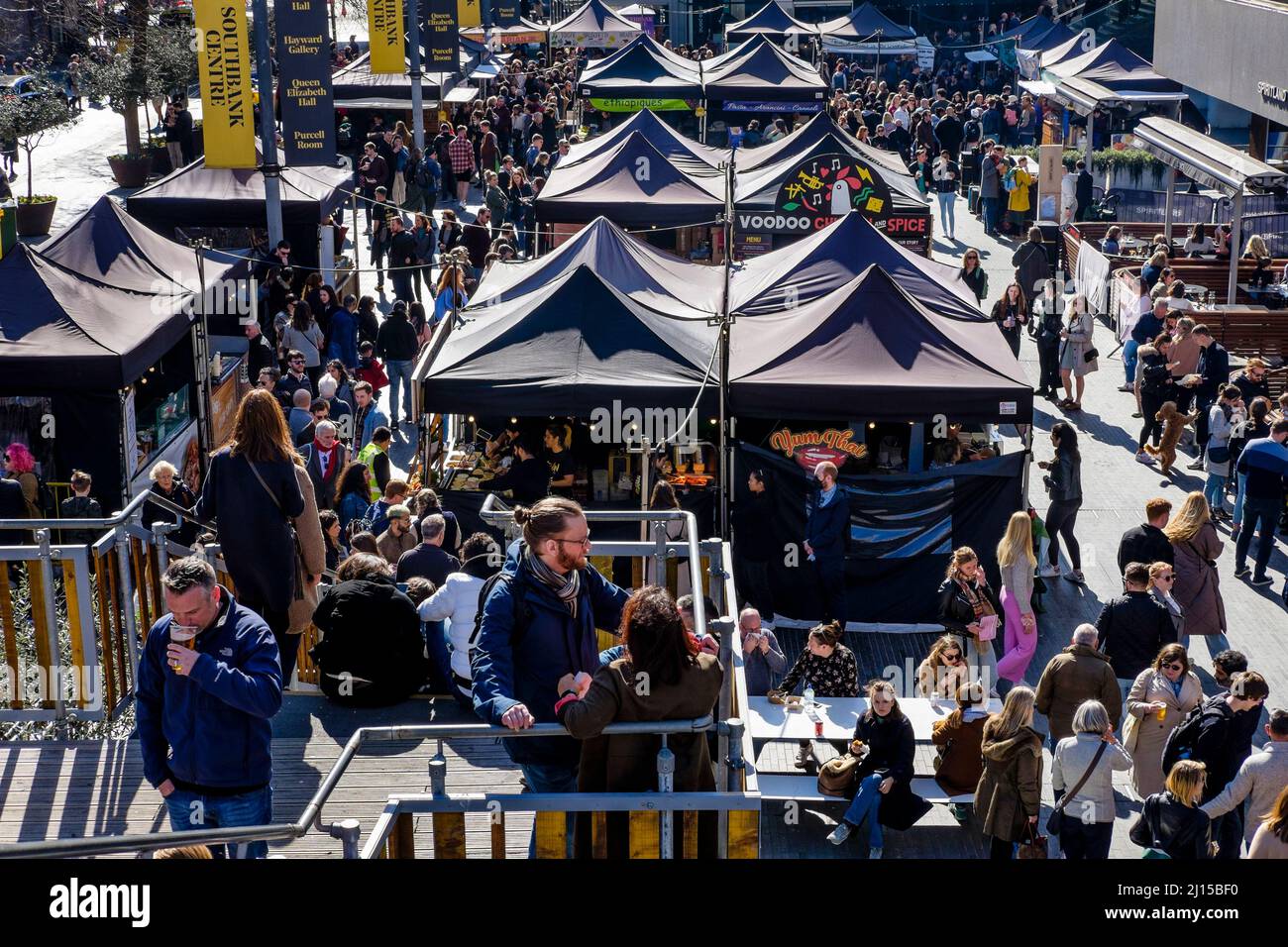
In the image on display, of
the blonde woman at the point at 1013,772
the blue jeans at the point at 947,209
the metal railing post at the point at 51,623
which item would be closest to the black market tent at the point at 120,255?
the metal railing post at the point at 51,623

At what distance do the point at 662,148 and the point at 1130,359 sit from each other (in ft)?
25.5

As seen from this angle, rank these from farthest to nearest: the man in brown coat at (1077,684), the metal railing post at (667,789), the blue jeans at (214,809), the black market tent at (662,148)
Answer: the black market tent at (662,148)
the man in brown coat at (1077,684)
the blue jeans at (214,809)
the metal railing post at (667,789)

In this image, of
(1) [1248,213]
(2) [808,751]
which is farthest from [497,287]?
(1) [1248,213]

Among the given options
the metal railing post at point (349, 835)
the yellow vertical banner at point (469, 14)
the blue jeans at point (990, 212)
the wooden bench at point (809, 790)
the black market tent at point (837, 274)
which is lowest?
the blue jeans at point (990, 212)

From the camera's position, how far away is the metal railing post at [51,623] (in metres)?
7.39

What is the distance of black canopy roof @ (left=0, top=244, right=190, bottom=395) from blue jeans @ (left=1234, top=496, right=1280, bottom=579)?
9489mm

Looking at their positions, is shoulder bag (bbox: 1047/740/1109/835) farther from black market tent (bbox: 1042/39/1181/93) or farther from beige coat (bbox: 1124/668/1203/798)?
black market tent (bbox: 1042/39/1181/93)

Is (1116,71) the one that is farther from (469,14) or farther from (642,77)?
(469,14)

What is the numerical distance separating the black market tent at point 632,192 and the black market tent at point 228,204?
312cm

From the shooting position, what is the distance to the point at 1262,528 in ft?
43.2

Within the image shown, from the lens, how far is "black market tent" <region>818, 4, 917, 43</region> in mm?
49312

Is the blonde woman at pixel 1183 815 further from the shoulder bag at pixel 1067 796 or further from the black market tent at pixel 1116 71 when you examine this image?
the black market tent at pixel 1116 71

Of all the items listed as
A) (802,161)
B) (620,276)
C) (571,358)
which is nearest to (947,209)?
(802,161)
